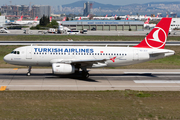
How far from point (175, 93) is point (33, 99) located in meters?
15.6

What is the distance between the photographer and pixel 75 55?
116 ft

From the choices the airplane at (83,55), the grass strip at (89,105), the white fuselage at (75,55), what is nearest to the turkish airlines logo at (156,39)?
the airplane at (83,55)

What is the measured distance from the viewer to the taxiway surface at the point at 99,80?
101ft

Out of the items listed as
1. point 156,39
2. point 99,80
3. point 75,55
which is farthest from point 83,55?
point 156,39

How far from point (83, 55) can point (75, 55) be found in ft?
3.73

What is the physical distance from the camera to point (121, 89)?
1187 inches

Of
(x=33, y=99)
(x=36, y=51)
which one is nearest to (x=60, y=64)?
(x=36, y=51)

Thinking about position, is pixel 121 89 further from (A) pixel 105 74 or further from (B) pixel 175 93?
(A) pixel 105 74

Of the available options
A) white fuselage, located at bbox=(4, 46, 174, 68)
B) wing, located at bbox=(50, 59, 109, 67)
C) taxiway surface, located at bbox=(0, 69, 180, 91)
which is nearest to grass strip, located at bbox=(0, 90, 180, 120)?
taxiway surface, located at bbox=(0, 69, 180, 91)

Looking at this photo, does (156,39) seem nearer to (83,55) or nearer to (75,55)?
(83,55)

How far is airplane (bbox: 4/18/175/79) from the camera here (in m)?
34.4

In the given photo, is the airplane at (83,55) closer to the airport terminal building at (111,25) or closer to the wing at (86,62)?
the wing at (86,62)

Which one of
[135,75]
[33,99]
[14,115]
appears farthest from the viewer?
[135,75]

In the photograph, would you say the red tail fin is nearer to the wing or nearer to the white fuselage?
the white fuselage
